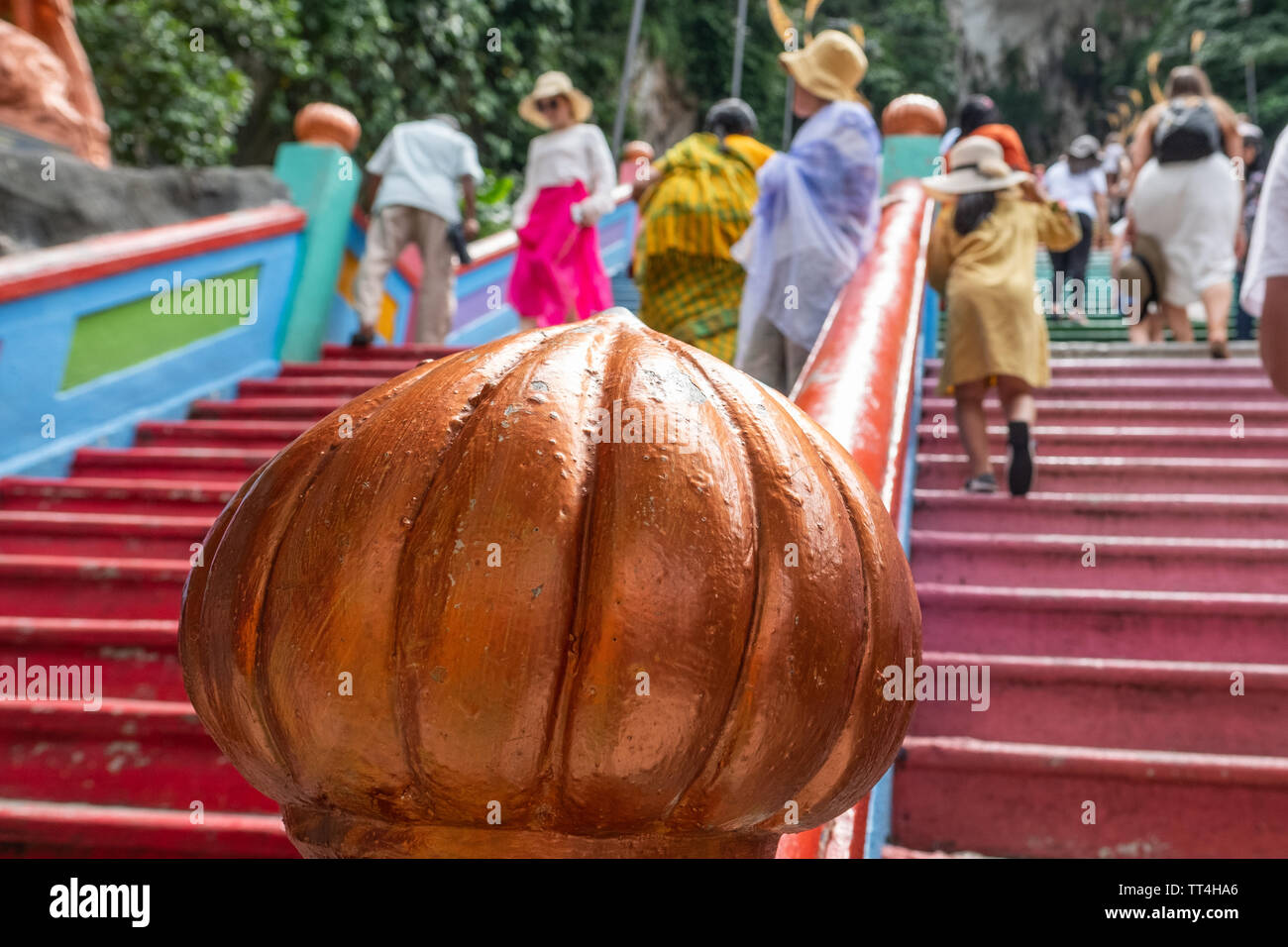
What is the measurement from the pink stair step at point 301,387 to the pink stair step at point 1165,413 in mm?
2701

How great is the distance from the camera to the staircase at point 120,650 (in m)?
2.34

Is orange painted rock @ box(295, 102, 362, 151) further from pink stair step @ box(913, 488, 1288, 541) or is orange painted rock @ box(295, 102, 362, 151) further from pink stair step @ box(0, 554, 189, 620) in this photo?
pink stair step @ box(913, 488, 1288, 541)

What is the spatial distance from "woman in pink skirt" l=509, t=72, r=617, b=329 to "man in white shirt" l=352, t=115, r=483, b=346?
1.33 ft

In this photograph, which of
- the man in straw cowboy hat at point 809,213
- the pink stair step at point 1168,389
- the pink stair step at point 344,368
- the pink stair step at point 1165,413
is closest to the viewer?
the man in straw cowboy hat at point 809,213

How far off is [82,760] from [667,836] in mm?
2387

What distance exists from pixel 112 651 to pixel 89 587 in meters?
0.45

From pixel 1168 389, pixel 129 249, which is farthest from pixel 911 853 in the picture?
pixel 129 249

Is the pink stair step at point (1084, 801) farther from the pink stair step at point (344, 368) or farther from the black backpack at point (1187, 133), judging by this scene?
the black backpack at point (1187, 133)

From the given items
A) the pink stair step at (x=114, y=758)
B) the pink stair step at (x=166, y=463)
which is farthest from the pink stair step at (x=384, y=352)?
the pink stair step at (x=114, y=758)

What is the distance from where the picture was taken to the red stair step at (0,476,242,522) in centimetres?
396

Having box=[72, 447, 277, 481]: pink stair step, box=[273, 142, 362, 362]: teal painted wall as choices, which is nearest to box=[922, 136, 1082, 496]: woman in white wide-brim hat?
box=[72, 447, 277, 481]: pink stair step

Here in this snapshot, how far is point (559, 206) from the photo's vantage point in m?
6.40

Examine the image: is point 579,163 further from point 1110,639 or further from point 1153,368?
point 1110,639
